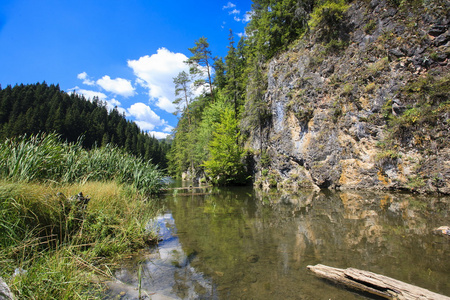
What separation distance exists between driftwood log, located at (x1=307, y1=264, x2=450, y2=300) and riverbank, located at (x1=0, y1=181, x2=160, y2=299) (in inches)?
124

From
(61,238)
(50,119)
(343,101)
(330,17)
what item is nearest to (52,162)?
(61,238)

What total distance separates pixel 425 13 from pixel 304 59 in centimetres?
802

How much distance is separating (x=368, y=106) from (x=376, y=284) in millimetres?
12947

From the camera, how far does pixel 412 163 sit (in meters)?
10.4

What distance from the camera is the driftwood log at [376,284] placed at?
2.42 metres

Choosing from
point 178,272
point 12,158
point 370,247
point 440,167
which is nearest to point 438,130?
point 440,167

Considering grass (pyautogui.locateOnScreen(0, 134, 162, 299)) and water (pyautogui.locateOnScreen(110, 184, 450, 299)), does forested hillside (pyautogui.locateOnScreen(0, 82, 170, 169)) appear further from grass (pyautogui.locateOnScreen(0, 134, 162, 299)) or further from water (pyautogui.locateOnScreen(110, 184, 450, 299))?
water (pyautogui.locateOnScreen(110, 184, 450, 299))

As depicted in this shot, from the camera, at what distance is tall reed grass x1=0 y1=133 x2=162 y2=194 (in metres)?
4.59

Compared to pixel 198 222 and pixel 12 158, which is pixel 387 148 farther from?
pixel 12 158

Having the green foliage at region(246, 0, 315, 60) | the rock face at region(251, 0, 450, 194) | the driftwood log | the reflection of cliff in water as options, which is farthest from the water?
the green foliage at region(246, 0, 315, 60)

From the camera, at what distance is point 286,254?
4262mm

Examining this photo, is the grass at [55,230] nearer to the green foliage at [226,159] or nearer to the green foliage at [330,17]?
the green foliage at [226,159]

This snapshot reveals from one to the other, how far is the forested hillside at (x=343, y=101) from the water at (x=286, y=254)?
474 centimetres

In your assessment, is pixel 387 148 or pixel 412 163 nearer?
pixel 412 163
